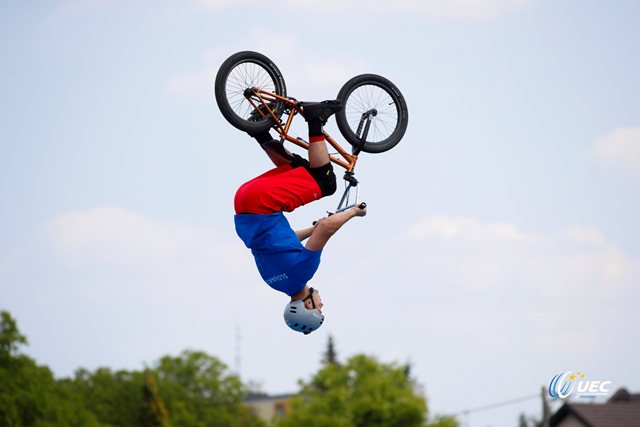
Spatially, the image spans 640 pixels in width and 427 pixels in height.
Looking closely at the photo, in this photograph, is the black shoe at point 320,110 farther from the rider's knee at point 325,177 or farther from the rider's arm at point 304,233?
the rider's arm at point 304,233

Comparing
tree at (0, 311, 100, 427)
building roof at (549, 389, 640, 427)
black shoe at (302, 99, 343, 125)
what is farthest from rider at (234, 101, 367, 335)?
tree at (0, 311, 100, 427)

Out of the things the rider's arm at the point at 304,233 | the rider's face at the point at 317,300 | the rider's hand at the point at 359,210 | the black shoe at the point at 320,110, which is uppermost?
the black shoe at the point at 320,110

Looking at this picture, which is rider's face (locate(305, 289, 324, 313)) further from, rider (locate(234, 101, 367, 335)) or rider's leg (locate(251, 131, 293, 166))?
rider's leg (locate(251, 131, 293, 166))

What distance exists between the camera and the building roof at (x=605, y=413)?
3684 cm

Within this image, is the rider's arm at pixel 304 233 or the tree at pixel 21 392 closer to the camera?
the rider's arm at pixel 304 233

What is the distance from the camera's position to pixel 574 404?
3844 cm

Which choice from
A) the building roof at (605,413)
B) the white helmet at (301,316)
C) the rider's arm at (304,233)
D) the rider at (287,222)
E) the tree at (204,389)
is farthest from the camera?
the tree at (204,389)

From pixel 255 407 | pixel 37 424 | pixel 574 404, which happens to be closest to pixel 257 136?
pixel 574 404

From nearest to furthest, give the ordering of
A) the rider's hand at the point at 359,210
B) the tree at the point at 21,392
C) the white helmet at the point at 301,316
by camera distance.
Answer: the rider's hand at the point at 359,210, the white helmet at the point at 301,316, the tree at the point at 21,392

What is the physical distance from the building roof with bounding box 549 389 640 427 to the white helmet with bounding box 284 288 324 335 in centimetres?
2743

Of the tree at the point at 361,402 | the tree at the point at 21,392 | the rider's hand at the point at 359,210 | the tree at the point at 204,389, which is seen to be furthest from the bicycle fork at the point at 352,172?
the tree at the point at 204,389

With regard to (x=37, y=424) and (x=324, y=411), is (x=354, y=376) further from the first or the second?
(x=37, y=424)

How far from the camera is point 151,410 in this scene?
5662 centimetres

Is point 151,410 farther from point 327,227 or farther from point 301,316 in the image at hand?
point 327,227
